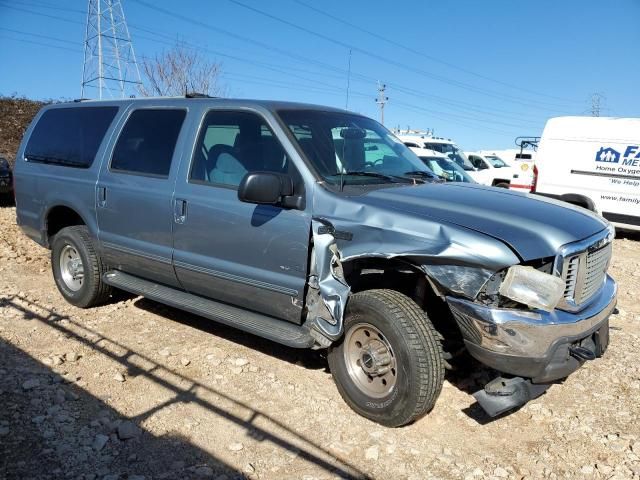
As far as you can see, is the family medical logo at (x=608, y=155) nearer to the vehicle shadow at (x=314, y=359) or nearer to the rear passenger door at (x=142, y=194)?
the vehicle shadow at (x=314, y=359)

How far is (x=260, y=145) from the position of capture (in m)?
3.85

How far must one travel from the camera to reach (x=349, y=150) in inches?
152

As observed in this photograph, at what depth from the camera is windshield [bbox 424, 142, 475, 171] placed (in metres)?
15.3

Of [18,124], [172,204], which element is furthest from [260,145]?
[18,124]

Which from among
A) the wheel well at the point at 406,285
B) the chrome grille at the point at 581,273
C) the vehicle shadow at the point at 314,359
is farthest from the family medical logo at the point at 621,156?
the wheel well at the point at 406,285

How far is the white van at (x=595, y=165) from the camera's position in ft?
35.2

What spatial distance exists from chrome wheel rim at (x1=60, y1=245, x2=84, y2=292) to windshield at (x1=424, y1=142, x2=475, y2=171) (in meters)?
11.8

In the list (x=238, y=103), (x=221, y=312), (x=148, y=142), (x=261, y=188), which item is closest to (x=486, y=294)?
(x=261, y=188)

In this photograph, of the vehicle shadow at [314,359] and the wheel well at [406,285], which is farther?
the vehicle shadow at [314,359]

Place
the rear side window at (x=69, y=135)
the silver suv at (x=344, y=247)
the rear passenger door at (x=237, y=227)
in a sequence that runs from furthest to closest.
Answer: the rear side window at (x=69, y=135)
the rear passenger door at (x=237, y=227)
the silver suv at (x=344, y=247)

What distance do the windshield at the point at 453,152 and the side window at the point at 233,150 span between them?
1196cm

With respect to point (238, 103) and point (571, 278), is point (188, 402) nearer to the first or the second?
point (238, 103)

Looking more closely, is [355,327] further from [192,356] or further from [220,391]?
[192,356]

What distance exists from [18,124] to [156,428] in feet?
65.4
